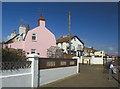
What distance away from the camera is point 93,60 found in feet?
124

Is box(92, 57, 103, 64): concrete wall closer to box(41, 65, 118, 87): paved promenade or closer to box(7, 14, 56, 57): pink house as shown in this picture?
box(7, 14, 56, 57): pink house

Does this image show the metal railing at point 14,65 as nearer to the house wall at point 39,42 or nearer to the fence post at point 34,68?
the fence post at point 34,68

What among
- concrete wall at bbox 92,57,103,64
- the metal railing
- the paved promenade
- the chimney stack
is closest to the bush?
the metal railing

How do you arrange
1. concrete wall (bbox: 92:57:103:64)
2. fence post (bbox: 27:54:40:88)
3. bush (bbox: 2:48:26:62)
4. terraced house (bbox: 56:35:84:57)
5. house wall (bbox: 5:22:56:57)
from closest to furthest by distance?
bush (bbox: 2:48:26:62)
fence post (bbox: 27:54:40:88)
house wall (bbox: 5:22:56:57)
concrete wall (bbox: 92:57:103:64)
terraced house (bbox: 56:35:84:57)

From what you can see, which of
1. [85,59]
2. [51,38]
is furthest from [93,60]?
[51,38]

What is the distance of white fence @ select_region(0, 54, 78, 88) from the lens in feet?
19.9

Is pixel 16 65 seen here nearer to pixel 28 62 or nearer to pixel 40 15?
pixel 28 62

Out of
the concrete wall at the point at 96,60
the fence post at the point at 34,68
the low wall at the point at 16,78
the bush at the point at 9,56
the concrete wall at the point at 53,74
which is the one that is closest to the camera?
the low wall at the point at 16,78

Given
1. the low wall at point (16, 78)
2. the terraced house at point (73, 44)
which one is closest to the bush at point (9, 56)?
the low wall at point (16, 78)

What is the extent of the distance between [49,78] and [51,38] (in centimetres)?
1324

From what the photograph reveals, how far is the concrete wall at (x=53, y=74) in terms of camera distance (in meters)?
8.61

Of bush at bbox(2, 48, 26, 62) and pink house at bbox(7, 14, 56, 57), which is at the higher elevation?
pink house at bbox(7, 14, 56, 57)

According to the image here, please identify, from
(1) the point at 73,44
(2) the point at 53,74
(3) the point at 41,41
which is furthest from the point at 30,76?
(1) the point at 73,44

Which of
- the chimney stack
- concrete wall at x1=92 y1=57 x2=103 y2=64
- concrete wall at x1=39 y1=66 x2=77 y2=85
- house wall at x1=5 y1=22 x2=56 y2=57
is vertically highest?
the chimney stack
